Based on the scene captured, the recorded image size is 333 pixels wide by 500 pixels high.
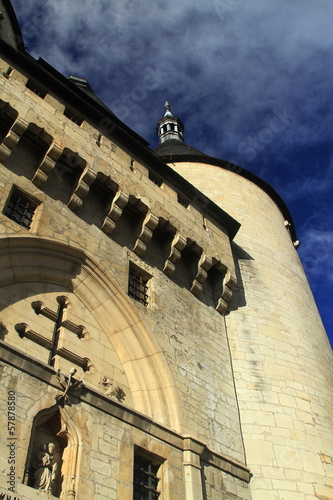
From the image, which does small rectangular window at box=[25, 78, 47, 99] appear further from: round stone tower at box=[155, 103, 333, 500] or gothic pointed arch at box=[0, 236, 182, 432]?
round stone tower at box=[155, 103, 333, 500]

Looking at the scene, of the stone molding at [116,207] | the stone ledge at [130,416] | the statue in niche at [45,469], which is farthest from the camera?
the stone molding at [116,207]

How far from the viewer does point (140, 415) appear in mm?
6465

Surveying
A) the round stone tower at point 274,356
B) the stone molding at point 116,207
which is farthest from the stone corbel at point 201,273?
the round stone tower at point 274,356

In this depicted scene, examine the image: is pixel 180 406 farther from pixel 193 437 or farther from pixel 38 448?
pixel 38 448

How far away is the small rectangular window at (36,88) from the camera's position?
856 centimetres

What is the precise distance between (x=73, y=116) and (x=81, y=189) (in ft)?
5.86

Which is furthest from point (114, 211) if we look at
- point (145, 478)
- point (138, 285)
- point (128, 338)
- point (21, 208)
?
point (145, 478)

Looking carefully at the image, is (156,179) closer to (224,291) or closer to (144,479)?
(224,291)

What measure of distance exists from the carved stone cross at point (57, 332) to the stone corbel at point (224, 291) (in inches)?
146

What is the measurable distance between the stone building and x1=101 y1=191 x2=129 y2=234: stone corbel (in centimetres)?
3

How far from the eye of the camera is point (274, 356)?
31.9 ft

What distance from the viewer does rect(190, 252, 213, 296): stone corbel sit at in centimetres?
954

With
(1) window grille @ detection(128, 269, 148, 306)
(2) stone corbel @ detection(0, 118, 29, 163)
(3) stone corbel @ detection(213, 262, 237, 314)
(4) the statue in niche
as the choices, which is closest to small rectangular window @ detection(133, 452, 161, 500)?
(4) the statue in niche

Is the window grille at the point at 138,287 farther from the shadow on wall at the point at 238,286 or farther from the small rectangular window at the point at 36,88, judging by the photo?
the small rectangular window at the point at 36,88
